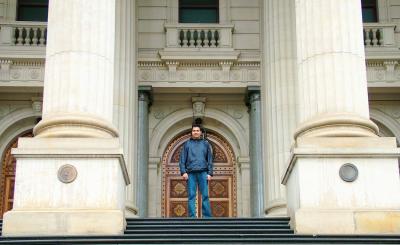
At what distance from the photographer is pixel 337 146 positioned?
1486 cm

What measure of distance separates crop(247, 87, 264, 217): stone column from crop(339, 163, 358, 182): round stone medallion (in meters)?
8.57

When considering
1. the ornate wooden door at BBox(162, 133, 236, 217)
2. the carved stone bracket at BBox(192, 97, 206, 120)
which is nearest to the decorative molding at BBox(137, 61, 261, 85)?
the carved stone bracket at BBox(192, 97, 206, 120)

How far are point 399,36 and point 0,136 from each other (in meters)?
12.1

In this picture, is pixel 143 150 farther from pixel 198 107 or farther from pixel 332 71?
pixel 332 71

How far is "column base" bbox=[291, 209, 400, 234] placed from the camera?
46.7 feet

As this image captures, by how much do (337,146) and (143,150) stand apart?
387 inches

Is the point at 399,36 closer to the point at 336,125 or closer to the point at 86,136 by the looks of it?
the point at 336,125

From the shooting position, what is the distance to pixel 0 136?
24750mm

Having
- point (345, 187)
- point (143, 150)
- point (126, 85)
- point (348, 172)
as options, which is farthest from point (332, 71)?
point (143, 150)

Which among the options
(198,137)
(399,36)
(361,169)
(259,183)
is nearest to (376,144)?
(361,169)

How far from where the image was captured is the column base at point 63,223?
560 inches

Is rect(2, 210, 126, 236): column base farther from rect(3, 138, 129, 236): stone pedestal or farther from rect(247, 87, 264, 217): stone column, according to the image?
rect(247, 87, 264, 217): stone column

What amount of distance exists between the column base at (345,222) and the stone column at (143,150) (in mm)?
9158

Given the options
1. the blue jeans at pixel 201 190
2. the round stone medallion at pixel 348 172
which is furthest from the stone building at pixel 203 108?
the blue jeans at pixel 201 190
